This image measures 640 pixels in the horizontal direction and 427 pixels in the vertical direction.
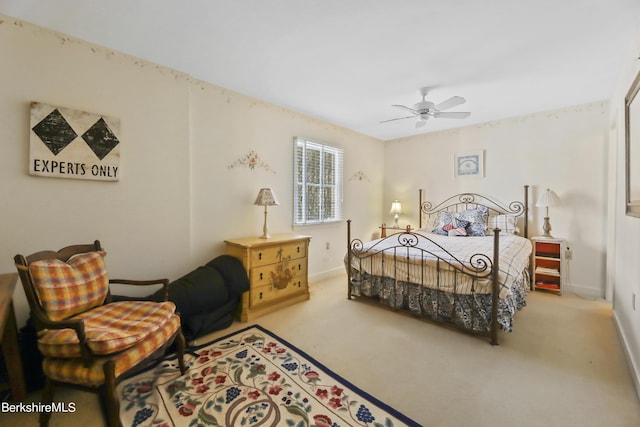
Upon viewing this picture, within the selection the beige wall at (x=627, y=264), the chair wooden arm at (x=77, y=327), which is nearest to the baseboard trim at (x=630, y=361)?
the beige wall at (x=627, y=264)

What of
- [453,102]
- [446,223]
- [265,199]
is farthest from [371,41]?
[446,223]

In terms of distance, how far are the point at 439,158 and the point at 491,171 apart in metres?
0.83

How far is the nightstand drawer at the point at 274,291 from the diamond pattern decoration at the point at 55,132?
6.50 ft

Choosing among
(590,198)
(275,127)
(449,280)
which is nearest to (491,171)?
(590,198)

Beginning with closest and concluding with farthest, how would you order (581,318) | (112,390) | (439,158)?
(112,390) < (581,318) < (439,158)

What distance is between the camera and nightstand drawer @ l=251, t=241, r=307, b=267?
2891 mm

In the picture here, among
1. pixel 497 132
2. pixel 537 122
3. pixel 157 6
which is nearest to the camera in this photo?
pixel 157 6

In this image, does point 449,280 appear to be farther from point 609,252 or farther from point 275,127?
point 275,127

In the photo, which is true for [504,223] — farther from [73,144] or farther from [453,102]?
[73,144]

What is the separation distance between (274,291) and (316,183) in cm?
181

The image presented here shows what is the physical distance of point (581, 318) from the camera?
2.81 meters

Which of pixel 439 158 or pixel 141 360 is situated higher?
pixel 439 158

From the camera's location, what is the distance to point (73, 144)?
2146mm

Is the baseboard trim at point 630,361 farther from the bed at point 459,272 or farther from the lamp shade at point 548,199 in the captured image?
the lamp shade at point 548,199
